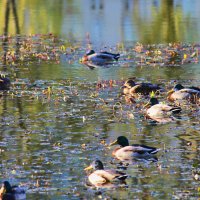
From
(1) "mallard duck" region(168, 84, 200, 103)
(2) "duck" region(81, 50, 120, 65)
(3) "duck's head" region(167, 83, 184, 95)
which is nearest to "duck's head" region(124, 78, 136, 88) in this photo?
(3) "duck's head" region(167, 83, 184, 95)

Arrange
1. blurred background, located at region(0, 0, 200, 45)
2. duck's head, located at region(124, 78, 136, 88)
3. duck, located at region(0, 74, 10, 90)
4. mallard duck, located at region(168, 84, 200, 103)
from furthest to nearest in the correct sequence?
blurred background, located at region(0, 0, 200, 45) → duck, located at region(0, 74, 10, 90) → duck's head, located at region(124, 78, 136, 88) → mallard duck, located at region(168, 84, 200, 103)

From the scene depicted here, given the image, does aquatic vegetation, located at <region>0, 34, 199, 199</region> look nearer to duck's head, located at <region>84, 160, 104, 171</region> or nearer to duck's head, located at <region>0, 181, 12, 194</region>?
duck's head, located at <region>84, 160, 104, 171</region>

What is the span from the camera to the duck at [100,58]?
2863 centimetres

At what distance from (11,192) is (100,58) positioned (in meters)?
15.4

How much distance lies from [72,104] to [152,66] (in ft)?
20.5

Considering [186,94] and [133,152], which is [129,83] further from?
[133,152]

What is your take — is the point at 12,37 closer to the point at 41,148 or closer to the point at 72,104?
the point at 72,104

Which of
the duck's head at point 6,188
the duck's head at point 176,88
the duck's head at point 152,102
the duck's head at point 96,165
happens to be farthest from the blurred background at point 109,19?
the duck's head at point 6,188

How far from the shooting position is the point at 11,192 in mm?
13812

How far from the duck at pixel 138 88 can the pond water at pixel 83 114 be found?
0.27m

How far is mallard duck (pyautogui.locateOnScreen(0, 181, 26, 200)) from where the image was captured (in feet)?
45.2

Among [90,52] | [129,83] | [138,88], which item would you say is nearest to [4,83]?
[129,83]

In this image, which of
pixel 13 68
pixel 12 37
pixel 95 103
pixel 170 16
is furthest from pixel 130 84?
pixel 170 16

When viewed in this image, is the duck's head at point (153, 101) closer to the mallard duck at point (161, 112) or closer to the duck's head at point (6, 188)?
the mallard duck at point (161, 112)
